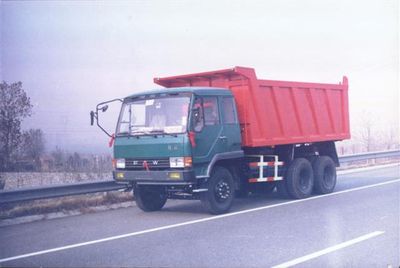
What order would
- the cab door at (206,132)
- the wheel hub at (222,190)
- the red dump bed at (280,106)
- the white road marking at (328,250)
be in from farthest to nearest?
the red dump bed at (280,106) → the wheel hub at (222,190) → the cab door at (206,132) → the white road marking at (328,250)

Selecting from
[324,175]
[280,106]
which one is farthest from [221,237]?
[324,175]

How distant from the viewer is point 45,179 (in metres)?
12.7

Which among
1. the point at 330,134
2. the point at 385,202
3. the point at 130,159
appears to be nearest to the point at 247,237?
the point at 130,159

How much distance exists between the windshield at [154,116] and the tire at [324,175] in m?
5.08

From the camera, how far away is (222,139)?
10070mm

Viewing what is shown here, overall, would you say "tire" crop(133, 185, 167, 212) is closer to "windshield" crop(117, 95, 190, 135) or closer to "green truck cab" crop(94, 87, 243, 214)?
"green truck cab" crop(94, 87, 243, 214)

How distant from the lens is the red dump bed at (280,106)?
35.8ft

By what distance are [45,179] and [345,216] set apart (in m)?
7.63

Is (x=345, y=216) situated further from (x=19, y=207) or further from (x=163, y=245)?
(x=19, y=207)

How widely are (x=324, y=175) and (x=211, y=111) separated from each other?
4.84m

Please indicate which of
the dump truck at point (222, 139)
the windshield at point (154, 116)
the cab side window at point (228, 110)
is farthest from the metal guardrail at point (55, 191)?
the cab side window at point (228, 110)

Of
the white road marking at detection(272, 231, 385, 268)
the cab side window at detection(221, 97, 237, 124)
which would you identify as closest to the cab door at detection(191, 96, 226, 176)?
the cab side window at detection(221, 97, 237, 124)

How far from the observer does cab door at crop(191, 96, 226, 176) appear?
9.48 m

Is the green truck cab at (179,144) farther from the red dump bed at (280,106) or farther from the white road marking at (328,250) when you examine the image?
the white road marking at (328,250)
